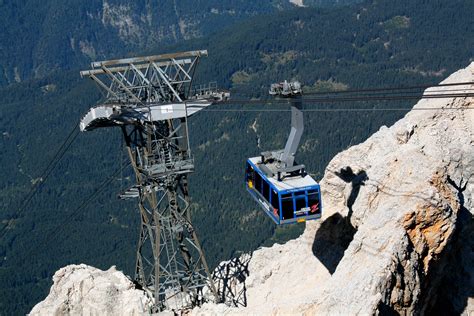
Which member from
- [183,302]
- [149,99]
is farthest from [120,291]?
[149,99]

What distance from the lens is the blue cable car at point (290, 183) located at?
45000 millimetres

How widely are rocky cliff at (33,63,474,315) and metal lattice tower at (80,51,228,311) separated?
367 cm

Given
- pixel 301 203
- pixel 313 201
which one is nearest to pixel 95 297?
pixel 301 203

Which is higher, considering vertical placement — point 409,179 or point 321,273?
point 409,179

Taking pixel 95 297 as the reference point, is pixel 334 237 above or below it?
above

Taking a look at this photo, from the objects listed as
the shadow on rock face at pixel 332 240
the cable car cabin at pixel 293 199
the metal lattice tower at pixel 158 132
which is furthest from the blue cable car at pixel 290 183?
the metal lattice tower at pixel 158 132

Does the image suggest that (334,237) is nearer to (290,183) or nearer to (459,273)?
(290,183)

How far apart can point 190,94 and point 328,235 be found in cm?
1447

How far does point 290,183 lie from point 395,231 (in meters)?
11.4

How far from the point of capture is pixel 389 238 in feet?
119

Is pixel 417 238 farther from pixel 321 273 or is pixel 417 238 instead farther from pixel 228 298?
pixel 228 298

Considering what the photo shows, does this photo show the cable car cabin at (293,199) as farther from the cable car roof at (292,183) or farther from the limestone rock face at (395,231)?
the limestone rock face at (395,231)

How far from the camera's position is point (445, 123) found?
151 ft

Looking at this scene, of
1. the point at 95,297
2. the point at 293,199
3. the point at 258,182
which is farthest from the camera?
the point at 95,297
